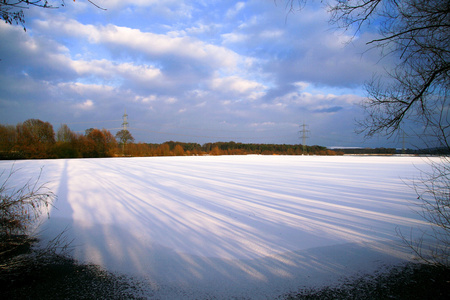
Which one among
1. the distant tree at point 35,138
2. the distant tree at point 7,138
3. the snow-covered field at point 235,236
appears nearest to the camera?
the snow-covered field at point 235,236

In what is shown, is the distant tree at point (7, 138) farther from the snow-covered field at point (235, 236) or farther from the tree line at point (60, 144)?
the snow-covered field at point (235, 236)

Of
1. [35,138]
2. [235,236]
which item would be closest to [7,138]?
[35,138]

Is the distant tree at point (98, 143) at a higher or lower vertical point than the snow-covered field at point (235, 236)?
higher

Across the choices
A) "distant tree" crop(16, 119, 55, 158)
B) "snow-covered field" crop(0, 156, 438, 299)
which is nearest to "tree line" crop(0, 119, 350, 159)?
"distant tree" crop(16, 119, 55, 158)

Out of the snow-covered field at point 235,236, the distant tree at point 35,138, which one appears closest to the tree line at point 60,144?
the distant tree at point 35,138

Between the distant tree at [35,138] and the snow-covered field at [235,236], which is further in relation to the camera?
the distant tree at [35,138]

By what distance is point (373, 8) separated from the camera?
10.5ft

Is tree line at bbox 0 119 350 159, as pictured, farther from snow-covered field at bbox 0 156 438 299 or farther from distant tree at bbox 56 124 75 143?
snow-covered field at bbox 0 156 438 299

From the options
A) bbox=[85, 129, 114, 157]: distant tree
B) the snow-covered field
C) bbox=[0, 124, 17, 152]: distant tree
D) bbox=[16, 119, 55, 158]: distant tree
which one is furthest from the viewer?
bbox=[85, 129, 114, 157]: distant tree

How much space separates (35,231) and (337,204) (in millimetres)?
7831

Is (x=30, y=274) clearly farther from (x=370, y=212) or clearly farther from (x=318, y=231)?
(x=370, y=212)

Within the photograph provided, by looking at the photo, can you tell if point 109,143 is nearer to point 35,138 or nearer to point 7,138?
point 35,138

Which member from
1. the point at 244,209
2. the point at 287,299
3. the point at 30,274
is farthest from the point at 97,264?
the point at 244,209

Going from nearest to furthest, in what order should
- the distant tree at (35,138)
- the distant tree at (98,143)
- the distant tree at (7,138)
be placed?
the distant tree at (7,138), the distant tree at (35,138), the distant tree at (98,143)
